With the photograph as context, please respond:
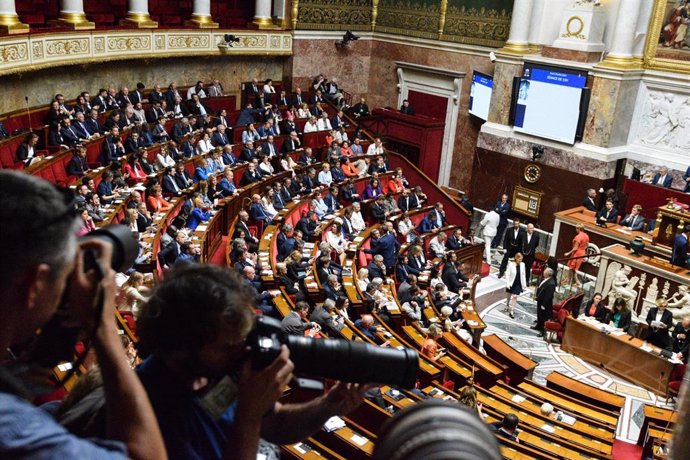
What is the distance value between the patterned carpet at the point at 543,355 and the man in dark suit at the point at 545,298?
0.84 feet

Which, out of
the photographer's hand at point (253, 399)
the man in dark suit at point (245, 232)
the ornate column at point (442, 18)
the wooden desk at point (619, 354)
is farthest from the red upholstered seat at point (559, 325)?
the photographer's hand at point (253, 399)

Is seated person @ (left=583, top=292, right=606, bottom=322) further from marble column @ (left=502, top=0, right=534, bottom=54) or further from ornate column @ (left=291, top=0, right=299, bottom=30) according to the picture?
ornate column @ (left=291, top=0, right=299, bottom=30)

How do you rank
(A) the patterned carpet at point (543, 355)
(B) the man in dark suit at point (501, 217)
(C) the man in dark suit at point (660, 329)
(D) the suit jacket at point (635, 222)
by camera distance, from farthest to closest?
1. (B) the man in dark suit at point (501, 217)
2. (D) the suit jacket at point (635, 222)
3. (C) the man in dark suit at point (660, 329)
4. (A) the patterned carpet at point (543, 355)

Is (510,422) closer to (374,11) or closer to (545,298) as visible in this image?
(545,298)

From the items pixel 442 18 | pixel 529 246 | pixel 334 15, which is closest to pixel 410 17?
pixel 442 18

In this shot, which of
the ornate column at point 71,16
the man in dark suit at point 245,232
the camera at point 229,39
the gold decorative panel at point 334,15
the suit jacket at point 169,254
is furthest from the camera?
the gold decorative panel at point 334,15

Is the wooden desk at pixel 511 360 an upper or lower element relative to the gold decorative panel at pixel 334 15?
lower

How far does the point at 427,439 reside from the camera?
3.51 ft

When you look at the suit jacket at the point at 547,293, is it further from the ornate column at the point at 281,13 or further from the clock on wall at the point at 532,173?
the ornate column at the point at 281,13

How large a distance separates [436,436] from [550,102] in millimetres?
15946

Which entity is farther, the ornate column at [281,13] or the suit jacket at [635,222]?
the ornate column at [281,13]

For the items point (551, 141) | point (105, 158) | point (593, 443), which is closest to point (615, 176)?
point (551, 141)

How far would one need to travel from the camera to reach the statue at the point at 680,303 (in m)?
11.1

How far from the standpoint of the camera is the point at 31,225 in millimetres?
1052
